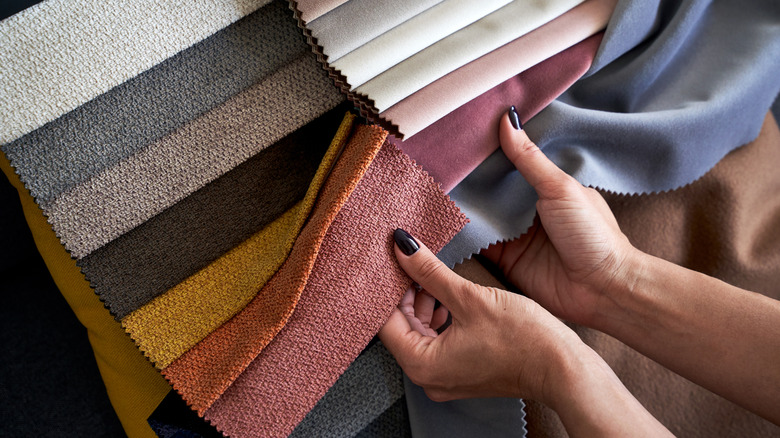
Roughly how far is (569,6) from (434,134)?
30 centimetres

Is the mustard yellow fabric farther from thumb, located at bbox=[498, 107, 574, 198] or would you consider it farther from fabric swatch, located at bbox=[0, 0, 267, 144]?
thumb, located at bbox=[498, 107, 574, 198]

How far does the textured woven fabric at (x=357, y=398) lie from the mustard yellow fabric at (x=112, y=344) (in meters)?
0.23

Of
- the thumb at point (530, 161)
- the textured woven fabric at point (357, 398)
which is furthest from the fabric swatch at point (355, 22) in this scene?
the textured woven fabric at point (357, 398)

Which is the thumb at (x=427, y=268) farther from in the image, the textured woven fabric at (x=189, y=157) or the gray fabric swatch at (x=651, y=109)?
the textured woven fabric at (x=189, y=157)

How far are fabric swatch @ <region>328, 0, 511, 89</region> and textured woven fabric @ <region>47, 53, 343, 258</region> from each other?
53 millimetres

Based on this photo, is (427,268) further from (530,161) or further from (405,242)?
(530,161)

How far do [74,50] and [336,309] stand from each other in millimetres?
461

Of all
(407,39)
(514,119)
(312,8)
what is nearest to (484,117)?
(514,119)

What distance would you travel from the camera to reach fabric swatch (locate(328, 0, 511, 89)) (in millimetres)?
725

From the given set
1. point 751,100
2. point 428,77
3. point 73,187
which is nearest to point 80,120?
point 73,187

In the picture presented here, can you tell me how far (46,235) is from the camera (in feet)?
2.61

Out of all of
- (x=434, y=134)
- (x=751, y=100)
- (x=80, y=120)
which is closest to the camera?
(x=80, y=120)

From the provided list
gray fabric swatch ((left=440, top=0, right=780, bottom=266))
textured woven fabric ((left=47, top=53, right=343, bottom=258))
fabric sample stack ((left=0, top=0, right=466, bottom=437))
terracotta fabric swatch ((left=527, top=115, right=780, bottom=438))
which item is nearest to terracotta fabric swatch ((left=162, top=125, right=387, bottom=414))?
fabric sample stack ((left=0, top=0, right=466, bottom=437))

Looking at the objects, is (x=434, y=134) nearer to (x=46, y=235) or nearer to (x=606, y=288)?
(x=606, y=288)
